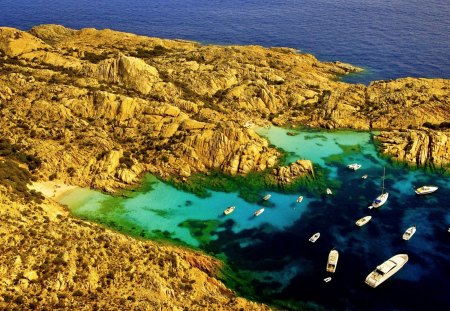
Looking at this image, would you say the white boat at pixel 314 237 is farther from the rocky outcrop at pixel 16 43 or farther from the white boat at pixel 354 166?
the rocky outcrop at pixel 16 43

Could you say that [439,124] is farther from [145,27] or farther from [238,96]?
[145,27]

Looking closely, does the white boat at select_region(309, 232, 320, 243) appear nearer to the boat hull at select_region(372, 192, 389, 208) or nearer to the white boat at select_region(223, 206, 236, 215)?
the boat hull at select_region(372, 192, 389, 208)

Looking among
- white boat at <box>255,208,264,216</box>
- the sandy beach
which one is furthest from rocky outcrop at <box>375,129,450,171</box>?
the sandy beach

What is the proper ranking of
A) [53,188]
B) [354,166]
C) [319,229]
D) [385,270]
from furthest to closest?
[354,166]
[53,188]
[319,229]
[385,270]

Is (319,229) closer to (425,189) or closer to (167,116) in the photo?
(425,189)

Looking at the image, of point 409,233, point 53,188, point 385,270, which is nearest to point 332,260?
point 385,270

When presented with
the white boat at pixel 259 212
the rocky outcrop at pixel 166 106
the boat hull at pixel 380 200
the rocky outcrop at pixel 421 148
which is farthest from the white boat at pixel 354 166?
the white boat at pixel 259 212
